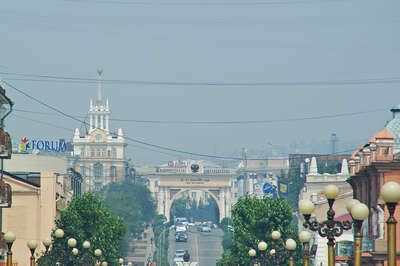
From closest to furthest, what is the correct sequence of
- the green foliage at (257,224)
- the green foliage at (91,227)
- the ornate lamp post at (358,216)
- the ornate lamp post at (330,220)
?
1. the ornate lamp post at (358,216)
2. the ornate lamp post at (330,220)
3. the green foliage at (91,227)
4. the green foliage at (257,224)

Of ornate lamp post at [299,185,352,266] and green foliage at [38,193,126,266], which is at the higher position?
ornate lamp post at [299,185,352,266]

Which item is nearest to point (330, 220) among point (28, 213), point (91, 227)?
point (91, 227)

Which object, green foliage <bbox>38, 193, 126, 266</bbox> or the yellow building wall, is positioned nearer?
green foliage <bbox>38, 193, 126, 266</bbox>

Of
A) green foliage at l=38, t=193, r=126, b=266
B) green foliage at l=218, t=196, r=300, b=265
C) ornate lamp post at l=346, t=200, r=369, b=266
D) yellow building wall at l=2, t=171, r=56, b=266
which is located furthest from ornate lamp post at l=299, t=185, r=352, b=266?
green foliage at l=218, t=196, r=300, b=265

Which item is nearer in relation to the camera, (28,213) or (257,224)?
(28,213)

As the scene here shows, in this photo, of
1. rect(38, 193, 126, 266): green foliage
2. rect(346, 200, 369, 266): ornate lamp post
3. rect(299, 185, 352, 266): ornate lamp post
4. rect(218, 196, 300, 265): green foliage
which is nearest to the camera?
rect(346, 200, 369, 266): ornate lamp post

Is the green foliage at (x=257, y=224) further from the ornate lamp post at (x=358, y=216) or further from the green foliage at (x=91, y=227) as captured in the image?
the ornate lamp post at (x=358, y=216)

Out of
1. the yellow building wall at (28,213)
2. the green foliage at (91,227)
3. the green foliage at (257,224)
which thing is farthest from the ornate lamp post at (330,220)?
the green foliage at (257,224)

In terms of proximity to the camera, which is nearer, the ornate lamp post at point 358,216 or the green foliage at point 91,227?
the ornate lamp post at point 358,216

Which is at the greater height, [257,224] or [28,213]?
[28,213]

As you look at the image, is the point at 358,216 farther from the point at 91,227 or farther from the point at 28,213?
the point at 28,213

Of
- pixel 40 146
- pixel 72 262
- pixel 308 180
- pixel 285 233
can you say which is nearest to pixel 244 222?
pixel 285 233

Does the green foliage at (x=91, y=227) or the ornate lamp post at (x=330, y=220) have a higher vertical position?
the ornate lamp post at (x=330, y=220)

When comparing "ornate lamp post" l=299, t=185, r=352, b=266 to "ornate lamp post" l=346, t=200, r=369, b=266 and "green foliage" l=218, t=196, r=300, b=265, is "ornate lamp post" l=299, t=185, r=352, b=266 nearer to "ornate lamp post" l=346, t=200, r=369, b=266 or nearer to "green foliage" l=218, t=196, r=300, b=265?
"ornate lamp post" l=346, t=200, r=369, b=266
